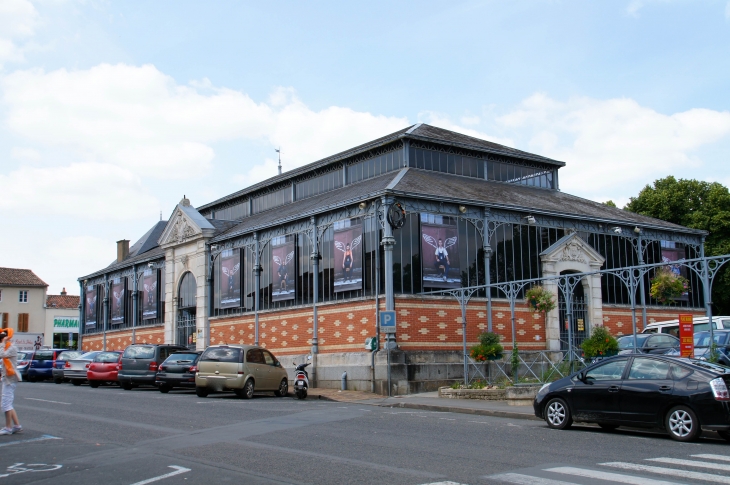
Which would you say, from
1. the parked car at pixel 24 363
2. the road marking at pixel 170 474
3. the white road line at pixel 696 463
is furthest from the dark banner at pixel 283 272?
the white road line at pixel 696 463

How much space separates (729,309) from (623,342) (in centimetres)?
2349

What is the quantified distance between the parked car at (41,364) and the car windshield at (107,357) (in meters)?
7.24

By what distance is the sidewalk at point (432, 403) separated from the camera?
17.7 m

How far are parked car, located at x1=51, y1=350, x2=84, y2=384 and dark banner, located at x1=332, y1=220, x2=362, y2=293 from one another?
13.6m

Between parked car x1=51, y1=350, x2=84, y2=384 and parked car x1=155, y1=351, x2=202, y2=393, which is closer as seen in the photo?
parked car x1=155, y1=351, x2=202, y2=393

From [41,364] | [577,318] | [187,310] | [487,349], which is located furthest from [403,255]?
[41,364]

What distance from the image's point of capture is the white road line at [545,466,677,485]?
8695mm

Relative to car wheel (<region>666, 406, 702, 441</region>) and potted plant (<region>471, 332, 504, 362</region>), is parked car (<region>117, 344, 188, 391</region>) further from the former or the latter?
car wheel (<region>666, 406, 702, 441</region>)

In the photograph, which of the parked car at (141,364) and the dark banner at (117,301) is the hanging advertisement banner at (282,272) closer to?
the parked car at (141,364)

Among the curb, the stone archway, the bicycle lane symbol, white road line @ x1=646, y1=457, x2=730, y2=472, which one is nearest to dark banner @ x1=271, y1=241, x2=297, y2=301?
the stone archway

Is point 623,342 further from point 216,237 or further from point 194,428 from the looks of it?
point 216,237

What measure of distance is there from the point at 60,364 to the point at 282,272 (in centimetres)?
1212

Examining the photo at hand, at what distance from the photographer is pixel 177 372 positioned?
26.0m

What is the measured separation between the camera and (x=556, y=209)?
30.8 m
